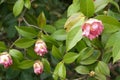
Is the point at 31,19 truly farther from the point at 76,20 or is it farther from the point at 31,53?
the point at 76,20

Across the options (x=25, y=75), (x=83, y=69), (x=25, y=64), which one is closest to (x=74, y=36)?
(x=83, y=69)

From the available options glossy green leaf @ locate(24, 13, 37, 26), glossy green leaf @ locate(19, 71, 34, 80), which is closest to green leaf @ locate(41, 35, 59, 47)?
glossy green leaf @ locate(24, 13, 37, 26)

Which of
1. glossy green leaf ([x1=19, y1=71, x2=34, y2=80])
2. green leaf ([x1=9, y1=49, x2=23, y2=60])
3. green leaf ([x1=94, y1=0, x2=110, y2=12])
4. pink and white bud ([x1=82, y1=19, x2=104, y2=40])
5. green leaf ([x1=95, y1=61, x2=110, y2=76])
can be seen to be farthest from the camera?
glossy green leaf ([x1=19, y1=71, x2=34, y2=80])

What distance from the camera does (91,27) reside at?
1.07 meters

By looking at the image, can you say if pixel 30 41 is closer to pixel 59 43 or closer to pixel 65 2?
pixel 59 43

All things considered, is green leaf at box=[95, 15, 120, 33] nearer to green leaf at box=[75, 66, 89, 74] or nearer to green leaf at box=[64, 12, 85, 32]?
green leaf at box=[64, 12, 85, 32]

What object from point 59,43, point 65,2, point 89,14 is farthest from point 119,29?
point 65,2

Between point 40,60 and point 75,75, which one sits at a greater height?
point 40,60

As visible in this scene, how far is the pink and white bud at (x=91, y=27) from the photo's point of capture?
3.45 feet

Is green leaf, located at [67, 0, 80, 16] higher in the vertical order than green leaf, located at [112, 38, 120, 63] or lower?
higher

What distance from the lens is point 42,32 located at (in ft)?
4.75

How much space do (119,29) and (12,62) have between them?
52cm

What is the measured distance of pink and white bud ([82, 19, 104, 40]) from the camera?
1053 mm

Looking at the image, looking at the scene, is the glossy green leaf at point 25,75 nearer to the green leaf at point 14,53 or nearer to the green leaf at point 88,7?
the green leaf at point 14,53
